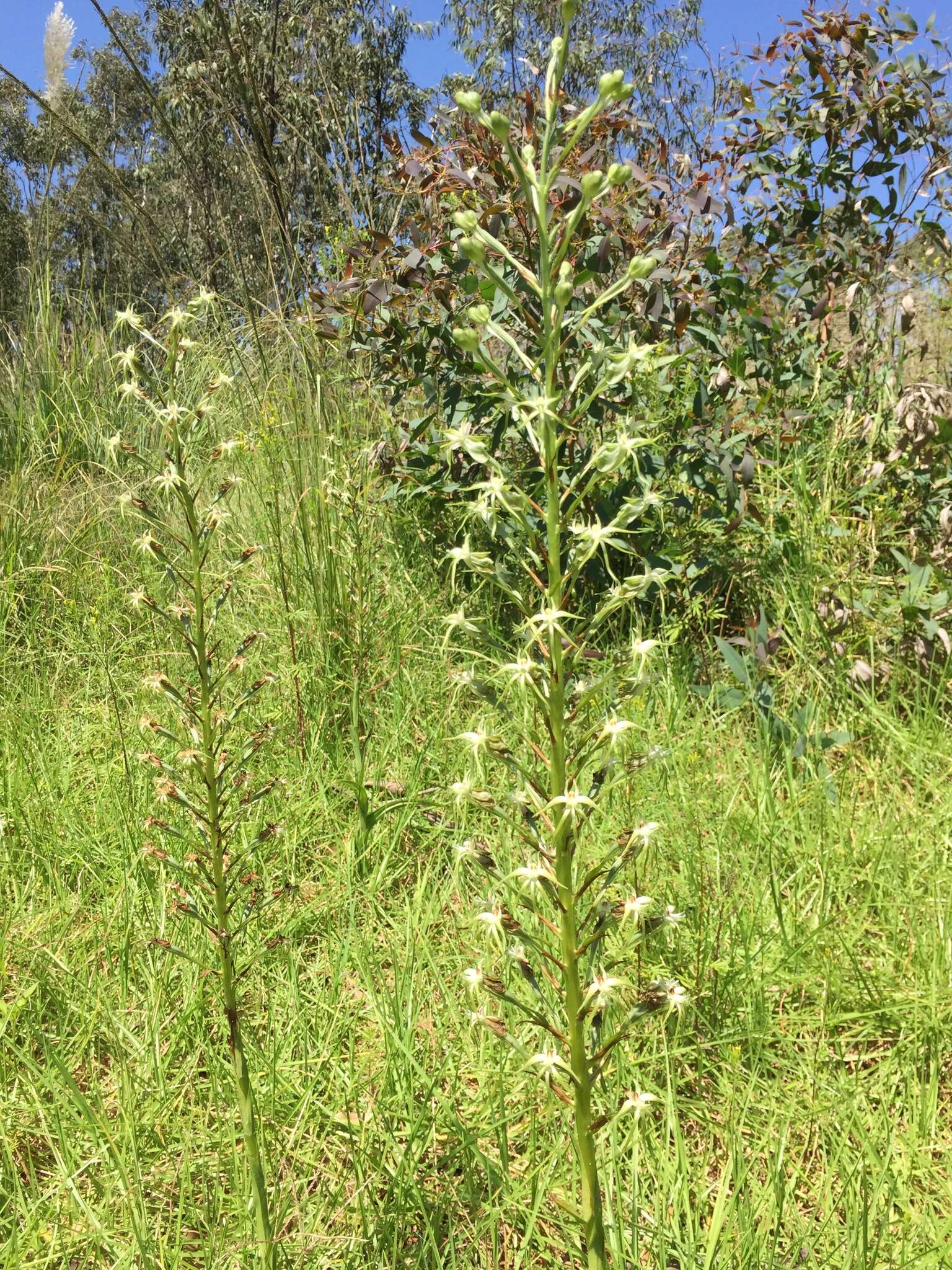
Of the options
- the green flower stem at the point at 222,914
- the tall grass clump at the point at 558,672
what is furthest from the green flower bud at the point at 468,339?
the green flower stem at the point at 222,914

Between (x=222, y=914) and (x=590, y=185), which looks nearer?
(x=590, y=185)

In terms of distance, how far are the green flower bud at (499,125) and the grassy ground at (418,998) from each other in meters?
1.15

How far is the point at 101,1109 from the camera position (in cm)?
167

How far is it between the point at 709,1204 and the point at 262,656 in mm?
2318

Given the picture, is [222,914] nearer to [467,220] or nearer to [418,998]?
[418,998]

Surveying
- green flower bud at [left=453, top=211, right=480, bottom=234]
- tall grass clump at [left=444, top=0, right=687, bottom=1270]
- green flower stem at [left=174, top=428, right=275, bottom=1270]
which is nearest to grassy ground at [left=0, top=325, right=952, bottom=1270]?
green flower stem at [left=174, top=428, right=275, bottom=1270]

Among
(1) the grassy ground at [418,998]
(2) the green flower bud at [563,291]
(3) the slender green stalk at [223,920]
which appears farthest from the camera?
(1) the grassy ground at [418,998]

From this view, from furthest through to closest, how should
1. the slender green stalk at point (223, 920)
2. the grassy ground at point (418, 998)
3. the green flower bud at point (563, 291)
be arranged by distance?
the grassy ground at point (418, 998) < the slender green stalk at point (223, 920) < the green flower bud at point (563, 291)

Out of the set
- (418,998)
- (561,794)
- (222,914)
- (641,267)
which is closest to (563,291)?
(641,267)

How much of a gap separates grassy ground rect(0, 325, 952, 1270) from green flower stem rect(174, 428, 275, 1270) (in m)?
0.10

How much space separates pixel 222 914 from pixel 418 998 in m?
0.86

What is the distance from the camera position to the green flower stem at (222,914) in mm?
1213

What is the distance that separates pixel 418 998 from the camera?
200 cm

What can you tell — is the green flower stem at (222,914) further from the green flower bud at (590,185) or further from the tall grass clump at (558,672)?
the green flower bud at (590,185)
